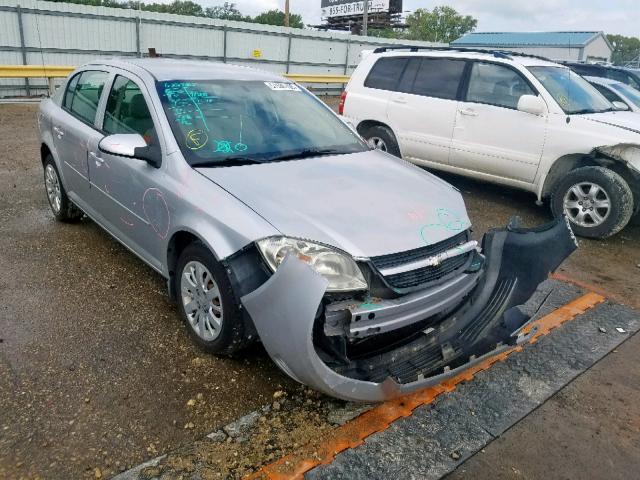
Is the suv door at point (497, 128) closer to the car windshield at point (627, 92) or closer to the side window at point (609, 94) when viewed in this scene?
the side window at point (609, 94)

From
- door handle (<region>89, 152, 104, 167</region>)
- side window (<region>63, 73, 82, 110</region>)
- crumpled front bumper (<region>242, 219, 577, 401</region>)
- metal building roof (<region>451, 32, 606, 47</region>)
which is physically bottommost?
crumpled front bumper (<region>242, 219, 577, 401</region>)

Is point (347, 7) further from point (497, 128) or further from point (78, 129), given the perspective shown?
point (78, 129)

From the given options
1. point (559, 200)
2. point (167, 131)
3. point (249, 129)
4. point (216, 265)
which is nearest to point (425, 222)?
point (216, 265)

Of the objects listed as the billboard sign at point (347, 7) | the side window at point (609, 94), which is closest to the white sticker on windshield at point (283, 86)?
the side window at point (609, 94)

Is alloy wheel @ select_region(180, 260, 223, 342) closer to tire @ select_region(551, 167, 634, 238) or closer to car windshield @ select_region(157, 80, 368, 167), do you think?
car windshield @ select_region(157, 80, 368, 167)

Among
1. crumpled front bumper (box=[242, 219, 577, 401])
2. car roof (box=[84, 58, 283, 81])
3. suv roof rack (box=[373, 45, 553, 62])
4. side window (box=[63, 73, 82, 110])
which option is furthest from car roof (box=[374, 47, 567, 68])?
side window (box=[63, 73, 82, 110])

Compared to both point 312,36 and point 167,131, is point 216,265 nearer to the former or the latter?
point 167,131

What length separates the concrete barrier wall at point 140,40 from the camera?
1487 centimetres

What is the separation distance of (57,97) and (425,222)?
395cm

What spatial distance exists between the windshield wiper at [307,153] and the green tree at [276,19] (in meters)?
59.1

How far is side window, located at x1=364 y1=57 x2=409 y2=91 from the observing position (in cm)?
741

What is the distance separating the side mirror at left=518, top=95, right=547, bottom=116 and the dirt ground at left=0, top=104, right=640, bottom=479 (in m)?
1.94

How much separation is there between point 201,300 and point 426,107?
4865 mm

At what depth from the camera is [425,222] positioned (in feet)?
9.68
